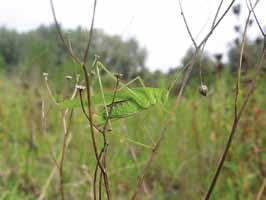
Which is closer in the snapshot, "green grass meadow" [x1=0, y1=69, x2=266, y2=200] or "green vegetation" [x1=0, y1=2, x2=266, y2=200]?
"green vegetation" [x1=0, y1=2, x2=266, y2=200]

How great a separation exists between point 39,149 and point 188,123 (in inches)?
27.6

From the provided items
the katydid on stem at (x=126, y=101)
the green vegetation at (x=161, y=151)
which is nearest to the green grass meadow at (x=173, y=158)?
the green vegetation at (x=161, y=151)

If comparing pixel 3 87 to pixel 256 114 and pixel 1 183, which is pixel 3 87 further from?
pixel 256 114

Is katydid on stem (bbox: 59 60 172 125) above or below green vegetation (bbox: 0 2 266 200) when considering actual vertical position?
above

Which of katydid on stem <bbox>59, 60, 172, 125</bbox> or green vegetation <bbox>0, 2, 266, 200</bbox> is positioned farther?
green vegetation <bbox>0, 2, 266, 200</bbox>

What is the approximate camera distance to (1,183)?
1650mm

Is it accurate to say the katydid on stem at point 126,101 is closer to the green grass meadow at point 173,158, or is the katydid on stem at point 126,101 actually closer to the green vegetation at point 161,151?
the green vegetation at point 161,151

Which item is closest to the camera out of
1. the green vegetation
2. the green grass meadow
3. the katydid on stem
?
the katydid on stem

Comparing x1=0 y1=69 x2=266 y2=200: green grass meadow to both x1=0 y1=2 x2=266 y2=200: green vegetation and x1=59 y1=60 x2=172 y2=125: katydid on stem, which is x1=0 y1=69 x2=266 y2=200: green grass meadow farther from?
x1=59 y1=60 x2=172 y2=125: katydid on stem

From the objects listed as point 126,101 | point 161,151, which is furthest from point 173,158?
point 126,101

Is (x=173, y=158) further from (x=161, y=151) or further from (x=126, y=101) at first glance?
(x=126, y=101)

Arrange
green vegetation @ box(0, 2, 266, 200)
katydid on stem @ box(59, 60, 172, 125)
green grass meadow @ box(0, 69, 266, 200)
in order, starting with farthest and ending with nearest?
green grass meadow @ box(0, 69, 266, 200) → green vegetation @ box(0, 2, 266, 200) → katydid on stem @ box(59, 60, 172, 125)

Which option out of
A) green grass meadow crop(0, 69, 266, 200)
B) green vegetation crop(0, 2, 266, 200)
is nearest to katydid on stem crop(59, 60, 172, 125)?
green vegetation crop(0, 2, 266, 200)

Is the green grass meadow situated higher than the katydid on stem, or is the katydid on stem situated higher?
the katydid on stem
